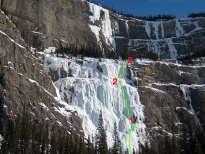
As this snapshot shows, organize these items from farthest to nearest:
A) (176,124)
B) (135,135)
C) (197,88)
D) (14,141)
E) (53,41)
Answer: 1. (53,41)
2. (197,88)
3. (176,124)
4. (135,135)
5. (14,141)

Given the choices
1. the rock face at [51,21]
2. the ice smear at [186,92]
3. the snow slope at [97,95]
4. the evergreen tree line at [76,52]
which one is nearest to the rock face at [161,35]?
the rock face at [51,21]

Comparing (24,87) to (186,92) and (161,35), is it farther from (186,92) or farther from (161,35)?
(161,35)

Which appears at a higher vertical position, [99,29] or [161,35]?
[99,29]

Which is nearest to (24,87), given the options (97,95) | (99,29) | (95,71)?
(97,95)

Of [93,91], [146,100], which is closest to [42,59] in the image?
[93,91]

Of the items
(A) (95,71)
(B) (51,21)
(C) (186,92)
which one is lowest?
(C) (186,92)

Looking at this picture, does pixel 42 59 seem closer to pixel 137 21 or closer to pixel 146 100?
pixel 146 100
